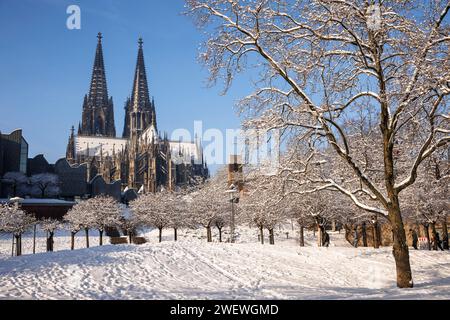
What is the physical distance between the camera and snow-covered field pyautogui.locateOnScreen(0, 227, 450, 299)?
8.44 metres

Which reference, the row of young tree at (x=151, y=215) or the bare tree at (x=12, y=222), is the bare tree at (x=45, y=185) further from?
the bare tree at (x=12, y=222)

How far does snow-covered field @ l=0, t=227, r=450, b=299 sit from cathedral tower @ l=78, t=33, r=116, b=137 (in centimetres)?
10744

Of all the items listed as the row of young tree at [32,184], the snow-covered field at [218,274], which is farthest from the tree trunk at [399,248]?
the row of young tree at [32,184]

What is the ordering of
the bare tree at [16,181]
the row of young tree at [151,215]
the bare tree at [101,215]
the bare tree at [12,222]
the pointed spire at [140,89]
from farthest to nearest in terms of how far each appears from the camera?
the pointed spire at [140,89]
the bare tree at [16,181]
the bare tree at [101,215]
the row of young tree at [151,215]
the bare tree at [12,222]

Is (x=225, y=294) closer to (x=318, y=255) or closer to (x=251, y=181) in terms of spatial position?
(x=251, y=181)

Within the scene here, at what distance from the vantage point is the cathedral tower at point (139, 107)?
11912 centimetres

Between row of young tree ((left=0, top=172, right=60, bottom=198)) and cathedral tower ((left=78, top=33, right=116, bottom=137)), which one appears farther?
cathedral tower ((left=78, top=33, right=116, bottom=137))

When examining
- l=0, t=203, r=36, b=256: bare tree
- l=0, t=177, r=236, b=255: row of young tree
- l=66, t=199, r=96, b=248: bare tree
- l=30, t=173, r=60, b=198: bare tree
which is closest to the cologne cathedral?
l=30, t=173, r=60, b=198: bare tree

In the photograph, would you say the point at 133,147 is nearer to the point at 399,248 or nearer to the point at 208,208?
the point at 208,208

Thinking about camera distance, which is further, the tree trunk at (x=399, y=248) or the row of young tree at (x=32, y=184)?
the row of young tree at (x=32, y=184)

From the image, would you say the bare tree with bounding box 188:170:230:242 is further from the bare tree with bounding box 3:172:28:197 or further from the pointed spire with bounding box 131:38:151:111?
the pointed spire with bounding box 131:38:151:111

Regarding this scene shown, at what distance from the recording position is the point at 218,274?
11.5 m

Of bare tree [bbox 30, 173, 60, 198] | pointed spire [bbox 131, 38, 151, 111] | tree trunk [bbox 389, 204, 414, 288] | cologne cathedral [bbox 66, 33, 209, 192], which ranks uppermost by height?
pointed spire [bbox 131, 38, 151, 111]
